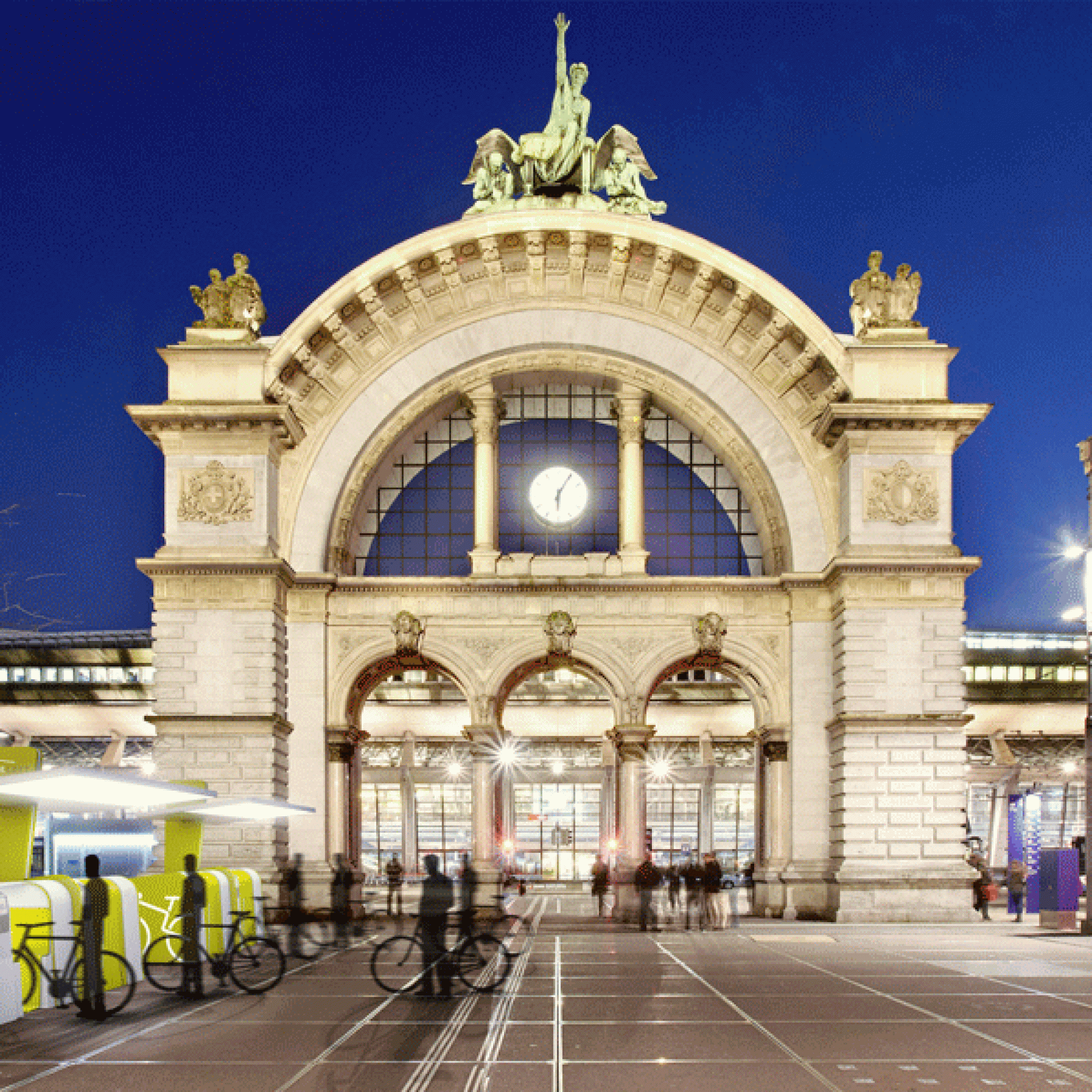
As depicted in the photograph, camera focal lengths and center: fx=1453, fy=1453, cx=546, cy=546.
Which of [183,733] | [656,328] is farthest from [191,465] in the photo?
[656,328]

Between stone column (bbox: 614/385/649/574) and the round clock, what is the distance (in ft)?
5.12

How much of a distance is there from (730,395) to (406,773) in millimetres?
31041

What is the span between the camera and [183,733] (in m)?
38.4

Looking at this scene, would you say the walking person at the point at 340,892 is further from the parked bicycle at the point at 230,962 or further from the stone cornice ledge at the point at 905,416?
the stone cornice ledge at the point at 905,416

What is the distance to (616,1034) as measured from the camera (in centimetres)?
1695

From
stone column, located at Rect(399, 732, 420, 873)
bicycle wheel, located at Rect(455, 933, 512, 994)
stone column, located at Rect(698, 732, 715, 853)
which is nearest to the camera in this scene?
bicycle wheel, located at Rect(455, 933, 512, 994)

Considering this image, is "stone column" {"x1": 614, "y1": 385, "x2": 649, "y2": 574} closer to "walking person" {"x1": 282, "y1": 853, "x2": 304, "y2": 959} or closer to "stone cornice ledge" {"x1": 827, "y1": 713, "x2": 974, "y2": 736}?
"stone cornice ledge" {"x1": 827, "y1": 713, "x2": 974, "y2": 736}

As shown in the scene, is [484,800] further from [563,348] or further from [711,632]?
[563,348]

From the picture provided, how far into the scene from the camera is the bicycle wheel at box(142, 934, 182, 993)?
22594mm

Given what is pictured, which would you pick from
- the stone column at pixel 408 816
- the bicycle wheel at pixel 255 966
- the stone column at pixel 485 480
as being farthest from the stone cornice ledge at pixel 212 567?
the stone column at pixel 408 816

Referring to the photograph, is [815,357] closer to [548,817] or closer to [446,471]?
[446,471]

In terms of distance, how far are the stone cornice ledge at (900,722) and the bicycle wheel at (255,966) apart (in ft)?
57.3

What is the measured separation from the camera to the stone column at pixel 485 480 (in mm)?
42094

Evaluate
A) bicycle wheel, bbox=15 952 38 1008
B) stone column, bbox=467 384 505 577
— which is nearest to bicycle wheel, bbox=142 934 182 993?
bicycle wheel, bbox=15 952 38 1008
